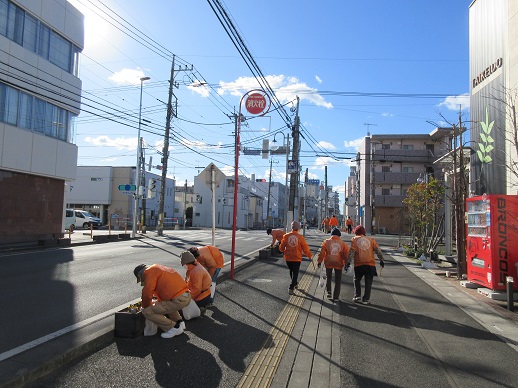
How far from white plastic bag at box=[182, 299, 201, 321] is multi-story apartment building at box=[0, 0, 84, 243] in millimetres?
16028

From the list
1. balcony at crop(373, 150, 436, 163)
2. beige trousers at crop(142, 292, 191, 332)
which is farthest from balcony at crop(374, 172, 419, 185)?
beige trousers at crop(142, 292, 191, 332)

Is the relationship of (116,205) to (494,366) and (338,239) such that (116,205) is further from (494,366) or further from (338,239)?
(494,366)

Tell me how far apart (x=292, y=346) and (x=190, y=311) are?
69.1 inches

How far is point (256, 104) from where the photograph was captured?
43.4ft

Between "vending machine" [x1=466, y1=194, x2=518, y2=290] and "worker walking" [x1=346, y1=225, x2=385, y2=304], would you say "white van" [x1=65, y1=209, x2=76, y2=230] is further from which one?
"vending machine" [x1=466, y1=194, x2=518, y2=290]

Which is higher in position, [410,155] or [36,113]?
[410,155]

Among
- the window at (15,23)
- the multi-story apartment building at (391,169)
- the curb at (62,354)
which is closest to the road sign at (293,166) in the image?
the window at (15,23)

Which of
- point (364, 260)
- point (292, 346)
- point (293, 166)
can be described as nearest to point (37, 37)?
point (293, 166)

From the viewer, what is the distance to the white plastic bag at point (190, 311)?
21.2 feet

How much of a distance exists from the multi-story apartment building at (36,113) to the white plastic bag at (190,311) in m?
16.0

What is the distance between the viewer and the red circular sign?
1291cm

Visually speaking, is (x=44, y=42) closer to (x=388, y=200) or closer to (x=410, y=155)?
(x=410, y=155)

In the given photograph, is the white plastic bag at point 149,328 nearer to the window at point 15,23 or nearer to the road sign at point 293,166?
the road sign at point 293,166

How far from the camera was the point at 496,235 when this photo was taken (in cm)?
892
